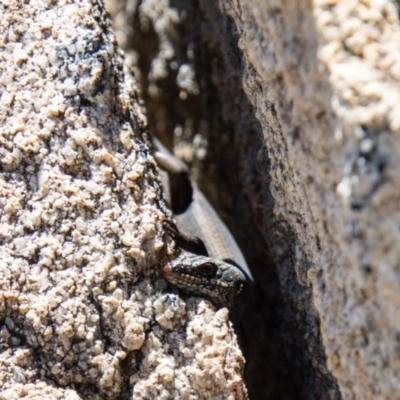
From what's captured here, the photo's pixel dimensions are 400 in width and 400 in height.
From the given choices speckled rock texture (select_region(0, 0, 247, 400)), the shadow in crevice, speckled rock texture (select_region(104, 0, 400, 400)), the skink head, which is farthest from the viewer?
the shadow in crevice

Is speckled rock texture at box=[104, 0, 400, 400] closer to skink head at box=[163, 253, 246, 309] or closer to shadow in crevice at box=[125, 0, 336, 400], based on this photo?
shadow in crevice at box=[125, 0, 336, 400]

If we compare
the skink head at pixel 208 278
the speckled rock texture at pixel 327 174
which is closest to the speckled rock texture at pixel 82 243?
the skink head at pixel 208 278

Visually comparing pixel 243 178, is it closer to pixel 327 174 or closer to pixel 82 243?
pixel 82 243

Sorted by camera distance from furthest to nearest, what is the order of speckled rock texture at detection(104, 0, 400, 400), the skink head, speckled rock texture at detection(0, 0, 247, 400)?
the skink head, speckled rock texture at detection(0, 0, 247, 400), speckled rock texture at detection(104, 0, 400, 400)

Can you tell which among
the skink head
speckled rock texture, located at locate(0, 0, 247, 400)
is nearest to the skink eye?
the skink head

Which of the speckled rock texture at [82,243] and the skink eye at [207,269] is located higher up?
the speckled rock texture at [82,243]

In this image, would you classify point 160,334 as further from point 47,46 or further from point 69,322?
point 47,46

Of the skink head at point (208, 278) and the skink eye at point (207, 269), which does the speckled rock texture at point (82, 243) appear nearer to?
the skink head at point (208, 278)

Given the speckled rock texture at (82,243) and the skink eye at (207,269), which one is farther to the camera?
the skink eye at (207,269)
